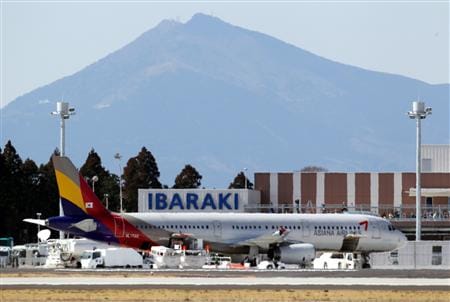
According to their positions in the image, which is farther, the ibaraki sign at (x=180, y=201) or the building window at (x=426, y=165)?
the building window at (x=426, y=165)

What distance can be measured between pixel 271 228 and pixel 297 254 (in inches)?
151

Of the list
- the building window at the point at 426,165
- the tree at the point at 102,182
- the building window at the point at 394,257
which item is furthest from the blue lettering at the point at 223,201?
the tree at the point at 102,182

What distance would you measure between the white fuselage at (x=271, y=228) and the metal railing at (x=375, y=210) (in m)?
22.8

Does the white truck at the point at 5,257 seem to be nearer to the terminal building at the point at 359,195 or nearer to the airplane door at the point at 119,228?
the airplane door at the point at 119,228

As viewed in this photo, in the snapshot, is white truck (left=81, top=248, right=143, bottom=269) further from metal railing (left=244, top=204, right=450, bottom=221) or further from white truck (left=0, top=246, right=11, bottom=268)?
metal railing (left=244, top=204, right=450, bottom=221)

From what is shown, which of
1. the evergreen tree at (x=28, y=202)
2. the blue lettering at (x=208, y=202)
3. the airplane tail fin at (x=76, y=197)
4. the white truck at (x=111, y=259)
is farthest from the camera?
the evergreen tree at (x=28, y=202)

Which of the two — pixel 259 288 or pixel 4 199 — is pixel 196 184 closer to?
pixel 4 199

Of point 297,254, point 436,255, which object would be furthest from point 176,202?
point 436,255

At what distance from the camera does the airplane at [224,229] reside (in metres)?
91.1

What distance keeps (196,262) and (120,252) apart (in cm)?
490

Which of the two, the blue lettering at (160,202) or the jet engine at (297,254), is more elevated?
the blue lettering at (160,202)

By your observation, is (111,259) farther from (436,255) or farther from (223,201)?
(223,201)

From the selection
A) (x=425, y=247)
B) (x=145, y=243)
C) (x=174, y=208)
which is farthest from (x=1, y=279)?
(x=174, y=208)

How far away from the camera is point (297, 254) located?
93188 millimetres
